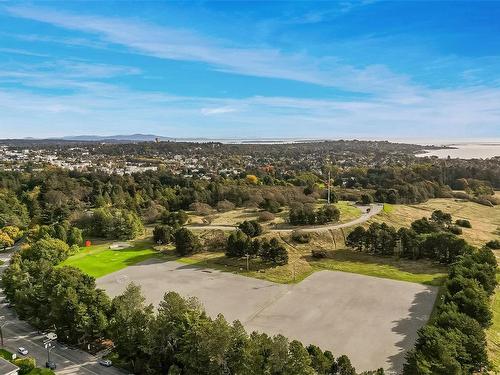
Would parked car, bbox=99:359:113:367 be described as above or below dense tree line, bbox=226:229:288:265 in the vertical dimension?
below

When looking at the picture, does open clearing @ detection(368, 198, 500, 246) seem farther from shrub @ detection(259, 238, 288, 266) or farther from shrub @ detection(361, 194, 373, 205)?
shrub @ detection(259, 238, 288, 266)

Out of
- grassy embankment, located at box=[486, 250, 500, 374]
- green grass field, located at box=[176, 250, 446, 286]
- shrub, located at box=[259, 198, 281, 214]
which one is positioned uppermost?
shrub, located at box=[259, 198, 281, 214]

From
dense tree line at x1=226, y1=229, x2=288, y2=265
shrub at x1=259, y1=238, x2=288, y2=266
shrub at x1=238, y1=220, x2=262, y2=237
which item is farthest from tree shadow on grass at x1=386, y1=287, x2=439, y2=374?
shrub at x1=238, y1=220, x2=262, y2=237

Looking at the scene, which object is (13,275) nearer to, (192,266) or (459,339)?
(192,266)

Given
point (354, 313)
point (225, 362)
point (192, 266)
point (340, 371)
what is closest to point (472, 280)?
point (354, 313)

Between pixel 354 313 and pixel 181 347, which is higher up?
pixel 181 347

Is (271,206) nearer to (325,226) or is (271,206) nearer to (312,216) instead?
(312,216)

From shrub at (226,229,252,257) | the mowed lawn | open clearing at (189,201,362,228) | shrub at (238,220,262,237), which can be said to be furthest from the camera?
open clearing at (189,201,362,228)
